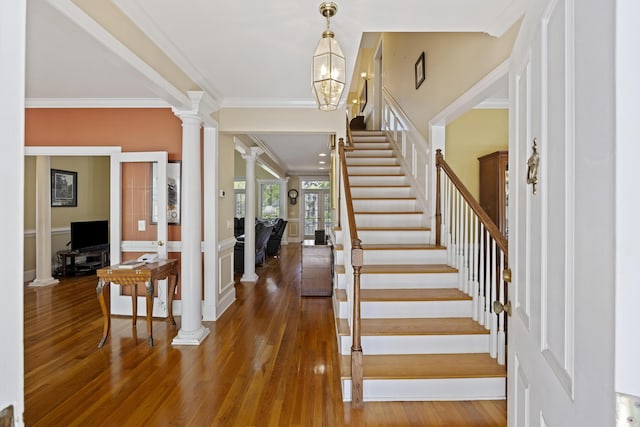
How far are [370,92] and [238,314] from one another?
6.95 m

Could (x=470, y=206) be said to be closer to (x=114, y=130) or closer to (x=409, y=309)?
(x=409, y=309)

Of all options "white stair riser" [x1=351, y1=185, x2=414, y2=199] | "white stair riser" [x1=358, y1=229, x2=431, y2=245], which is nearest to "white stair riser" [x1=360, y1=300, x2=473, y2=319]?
"white stair riser" [x1=358, y1=229, x2=431, y2=245]

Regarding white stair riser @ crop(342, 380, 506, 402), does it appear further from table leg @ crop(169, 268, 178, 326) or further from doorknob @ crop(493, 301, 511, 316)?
table leg @ crop(169, 268, 178, 326)

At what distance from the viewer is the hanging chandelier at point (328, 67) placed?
2010 mm

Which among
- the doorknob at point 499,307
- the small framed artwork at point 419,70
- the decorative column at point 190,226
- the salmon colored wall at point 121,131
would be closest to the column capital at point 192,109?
the decorative column at point 190,226

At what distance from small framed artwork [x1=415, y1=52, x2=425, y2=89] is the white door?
3330 millimetres

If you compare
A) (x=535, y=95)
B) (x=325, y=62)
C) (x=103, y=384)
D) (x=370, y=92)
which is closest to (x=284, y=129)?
(x=325, y=62)

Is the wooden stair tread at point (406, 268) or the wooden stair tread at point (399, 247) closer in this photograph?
the wooden stair tread at point (406, 268)

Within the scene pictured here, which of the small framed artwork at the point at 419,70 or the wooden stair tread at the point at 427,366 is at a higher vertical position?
the small framed artwork at the point at 419,70

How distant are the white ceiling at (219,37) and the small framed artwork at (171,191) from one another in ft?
2.82

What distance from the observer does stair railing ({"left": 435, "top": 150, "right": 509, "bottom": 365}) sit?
2559 millimetres

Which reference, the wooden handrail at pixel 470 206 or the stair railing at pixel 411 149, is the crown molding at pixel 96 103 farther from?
the wooden handrail at pixel 470 206

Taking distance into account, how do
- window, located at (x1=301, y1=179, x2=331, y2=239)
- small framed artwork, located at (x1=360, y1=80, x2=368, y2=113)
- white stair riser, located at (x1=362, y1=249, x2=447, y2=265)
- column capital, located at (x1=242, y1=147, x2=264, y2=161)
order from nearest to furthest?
white stair riser, located at (x1=362, y1=249, x2=447, y2=265) < column capital, located at (x1=242, y1=147, x2=264, y2=161) < small framed artwork, located at (x1=360, y1=80, x2=368, y2=113) < window, located at (x1=301, y1=179, x2=331, y2=239)

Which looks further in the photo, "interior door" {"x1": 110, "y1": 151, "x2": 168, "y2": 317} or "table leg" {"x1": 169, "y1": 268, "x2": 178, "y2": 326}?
"interior door" {"x1": 110, "y1": 151, "x2": 168, "y2": 317}
